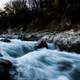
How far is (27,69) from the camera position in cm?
751

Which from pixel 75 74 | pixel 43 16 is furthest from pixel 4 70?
pixel 43 16

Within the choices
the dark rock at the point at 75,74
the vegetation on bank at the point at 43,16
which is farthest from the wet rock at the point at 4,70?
the vegetation on bank at the point at 43,16

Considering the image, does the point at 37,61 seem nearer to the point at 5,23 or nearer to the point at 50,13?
the point at 50,13

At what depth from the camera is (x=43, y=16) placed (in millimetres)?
38062

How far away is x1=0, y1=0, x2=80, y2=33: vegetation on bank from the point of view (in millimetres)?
27062

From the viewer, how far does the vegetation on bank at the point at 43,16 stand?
27.1m

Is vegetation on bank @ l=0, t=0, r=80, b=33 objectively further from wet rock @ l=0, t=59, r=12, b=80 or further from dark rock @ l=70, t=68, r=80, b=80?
wet rock @ l=0, t=59, r=12, b=80

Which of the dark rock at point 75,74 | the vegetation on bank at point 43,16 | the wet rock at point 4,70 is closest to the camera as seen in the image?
the wet rock at point 4,70

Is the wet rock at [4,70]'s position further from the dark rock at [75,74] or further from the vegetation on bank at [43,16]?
the vegetation on bank at [43,16]

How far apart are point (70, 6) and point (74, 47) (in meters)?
16.6

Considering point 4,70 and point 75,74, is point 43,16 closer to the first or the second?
point 75,74

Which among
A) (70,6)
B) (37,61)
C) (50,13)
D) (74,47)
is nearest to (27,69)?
(37,61)

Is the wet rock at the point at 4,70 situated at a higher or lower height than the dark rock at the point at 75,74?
higher

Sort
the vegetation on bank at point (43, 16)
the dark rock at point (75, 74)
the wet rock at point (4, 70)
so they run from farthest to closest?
the vegetation on bank at point (43, 16)
the dark rock at point (75, 74)
the wet rock at point (4, 70)
